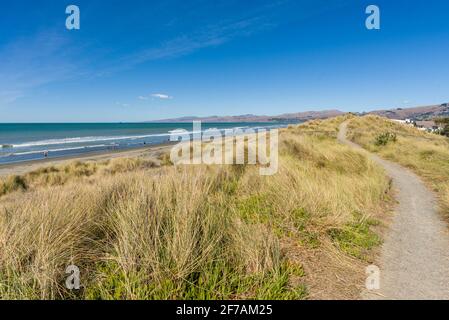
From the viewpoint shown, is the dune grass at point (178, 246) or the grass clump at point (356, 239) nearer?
the dune grass at point (178, 246)

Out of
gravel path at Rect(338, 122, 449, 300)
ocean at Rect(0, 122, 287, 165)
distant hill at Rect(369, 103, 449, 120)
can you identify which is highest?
distant hill at Rect(369, 103, 449, 120)

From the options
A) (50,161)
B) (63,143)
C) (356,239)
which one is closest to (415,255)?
(356,239)

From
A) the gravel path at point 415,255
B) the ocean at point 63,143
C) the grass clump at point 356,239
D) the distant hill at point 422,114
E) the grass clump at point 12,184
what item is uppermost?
the distant hill at point 422,114

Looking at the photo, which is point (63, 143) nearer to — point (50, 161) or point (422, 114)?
point (50, 161)

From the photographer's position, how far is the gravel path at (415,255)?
296 cm

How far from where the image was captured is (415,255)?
380cm

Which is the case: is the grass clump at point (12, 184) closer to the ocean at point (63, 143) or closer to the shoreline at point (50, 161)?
the shoreline at point (50, 161)

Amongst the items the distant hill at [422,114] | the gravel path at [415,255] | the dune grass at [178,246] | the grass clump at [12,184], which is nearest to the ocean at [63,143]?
the grass clump at [12,184]

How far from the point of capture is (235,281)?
2869mm

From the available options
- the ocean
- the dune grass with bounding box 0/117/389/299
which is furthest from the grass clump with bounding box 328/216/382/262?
the ocean

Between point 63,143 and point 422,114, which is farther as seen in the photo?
point 422,114

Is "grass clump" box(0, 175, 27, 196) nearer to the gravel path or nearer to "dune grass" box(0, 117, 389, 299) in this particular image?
"dune grass" box(0, 117, 389, 299)

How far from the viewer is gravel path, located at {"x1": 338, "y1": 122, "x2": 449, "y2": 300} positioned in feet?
9.70

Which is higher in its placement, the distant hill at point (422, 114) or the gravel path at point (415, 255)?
the distant hill at point (422, 114)
